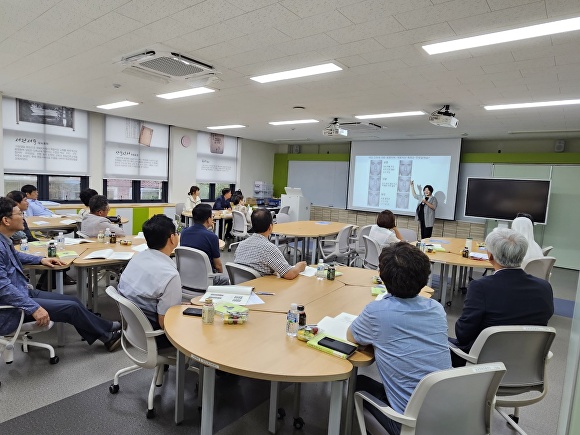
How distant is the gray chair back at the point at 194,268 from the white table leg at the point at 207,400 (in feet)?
4.97

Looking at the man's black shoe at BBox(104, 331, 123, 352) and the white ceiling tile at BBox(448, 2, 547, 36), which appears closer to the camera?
the white ceiling tile at BBox(448, 2, 547, 36)

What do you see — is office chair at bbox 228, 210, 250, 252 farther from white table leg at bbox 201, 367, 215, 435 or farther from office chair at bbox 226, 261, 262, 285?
white table leg at bbox 201, 367, 215, 435

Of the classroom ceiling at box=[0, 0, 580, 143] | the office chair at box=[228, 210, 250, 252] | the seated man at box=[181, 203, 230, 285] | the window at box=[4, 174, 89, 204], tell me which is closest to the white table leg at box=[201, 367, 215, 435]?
the seated man at box=[181, 203, 230, 285]

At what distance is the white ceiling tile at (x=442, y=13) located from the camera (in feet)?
8.29

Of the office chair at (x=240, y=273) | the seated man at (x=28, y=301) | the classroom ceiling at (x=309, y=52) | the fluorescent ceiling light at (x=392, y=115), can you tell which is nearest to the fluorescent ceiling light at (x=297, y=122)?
the fluorescent ceiling light at (x=392, y=115)

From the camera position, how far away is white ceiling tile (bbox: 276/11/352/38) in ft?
9.28

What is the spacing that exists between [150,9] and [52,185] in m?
6.59

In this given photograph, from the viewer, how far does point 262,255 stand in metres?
2.97

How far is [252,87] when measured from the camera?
5027 mm

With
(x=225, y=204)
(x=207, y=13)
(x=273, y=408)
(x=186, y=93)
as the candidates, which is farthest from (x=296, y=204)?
(x=273, y=408)

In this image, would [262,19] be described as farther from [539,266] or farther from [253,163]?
[253,163]

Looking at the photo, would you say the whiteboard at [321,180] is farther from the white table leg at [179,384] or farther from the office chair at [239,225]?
the white table leg at [179,384]

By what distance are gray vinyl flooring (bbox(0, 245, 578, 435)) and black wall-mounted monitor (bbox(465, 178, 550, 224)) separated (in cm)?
569

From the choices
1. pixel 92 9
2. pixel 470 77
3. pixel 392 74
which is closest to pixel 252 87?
pixel 392 74
